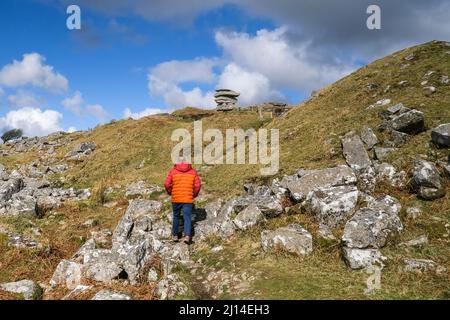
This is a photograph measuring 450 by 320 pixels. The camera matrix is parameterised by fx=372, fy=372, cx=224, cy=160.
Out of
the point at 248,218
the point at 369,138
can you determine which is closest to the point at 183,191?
the point at 248,218

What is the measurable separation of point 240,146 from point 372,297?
20.1m

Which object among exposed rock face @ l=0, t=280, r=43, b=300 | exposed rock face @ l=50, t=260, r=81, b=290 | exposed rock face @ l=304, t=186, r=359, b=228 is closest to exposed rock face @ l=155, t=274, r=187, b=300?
exposed rock face @ l=50, t=260, r=81, b=290

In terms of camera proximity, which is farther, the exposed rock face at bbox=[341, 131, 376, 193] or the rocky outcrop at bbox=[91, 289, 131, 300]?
the exposed rock face at bbox=[341, 131, 376, 193]

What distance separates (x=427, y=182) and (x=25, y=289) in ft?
46.6

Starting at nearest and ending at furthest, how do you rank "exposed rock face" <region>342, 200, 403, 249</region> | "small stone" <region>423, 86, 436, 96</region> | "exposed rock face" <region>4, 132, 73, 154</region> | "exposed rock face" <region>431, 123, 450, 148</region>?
"exposed rock face" <region>342, 200, 403, 249</region>, "exposed rock face" <region>431, 123, 450, 148</region>, "small stone" <region>423, 86, 436, 96</region>, "exposed rock face" <region>4, 132, 73, 154</region>

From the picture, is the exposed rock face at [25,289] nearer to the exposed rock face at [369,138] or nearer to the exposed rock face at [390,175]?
the exposed rock face at [390,175]

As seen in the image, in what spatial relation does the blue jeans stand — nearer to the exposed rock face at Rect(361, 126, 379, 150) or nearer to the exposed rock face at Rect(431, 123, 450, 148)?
the exposed rock face at Rect(361, 126, 379, 150)

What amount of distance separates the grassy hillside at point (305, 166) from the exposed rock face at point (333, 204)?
0.52m

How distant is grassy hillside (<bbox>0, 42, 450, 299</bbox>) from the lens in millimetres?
10469

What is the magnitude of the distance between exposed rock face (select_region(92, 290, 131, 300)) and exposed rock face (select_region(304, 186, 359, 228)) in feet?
24.0

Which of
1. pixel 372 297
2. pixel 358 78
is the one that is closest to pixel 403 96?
pixel 358 78

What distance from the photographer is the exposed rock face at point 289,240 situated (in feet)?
40.1

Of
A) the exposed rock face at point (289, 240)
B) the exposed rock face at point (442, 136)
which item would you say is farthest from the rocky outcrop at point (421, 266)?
the exposed rock face at point (442, 136)

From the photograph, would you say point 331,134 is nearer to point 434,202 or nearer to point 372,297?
point 434,202
